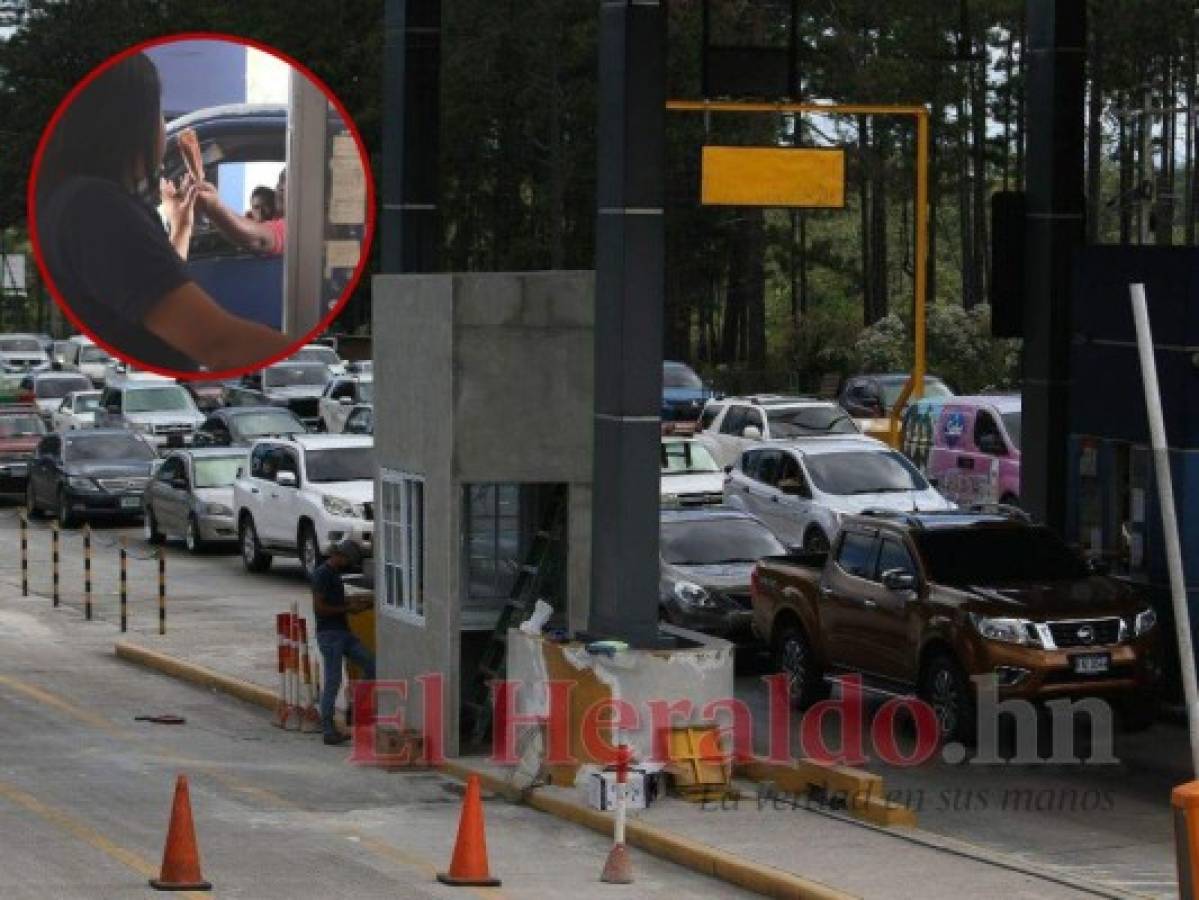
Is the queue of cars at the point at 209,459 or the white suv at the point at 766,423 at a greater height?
the white suv at the point at 766,423

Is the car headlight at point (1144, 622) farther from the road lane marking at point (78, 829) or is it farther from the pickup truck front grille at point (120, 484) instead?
the pickup truck front grille at point (120, 484)

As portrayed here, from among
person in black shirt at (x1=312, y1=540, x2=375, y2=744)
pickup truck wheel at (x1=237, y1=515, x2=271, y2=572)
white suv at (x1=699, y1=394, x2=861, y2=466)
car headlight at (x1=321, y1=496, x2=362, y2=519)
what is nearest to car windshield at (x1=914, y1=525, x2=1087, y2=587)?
person in black shirt at (x1=312, y1=540, x2=375, y2=744)

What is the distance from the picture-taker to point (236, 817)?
774 inches

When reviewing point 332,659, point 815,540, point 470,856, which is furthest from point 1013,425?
point 470,856

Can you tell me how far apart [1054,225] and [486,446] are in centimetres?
768

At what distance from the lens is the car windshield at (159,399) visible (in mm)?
59188

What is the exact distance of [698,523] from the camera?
30.5 metres

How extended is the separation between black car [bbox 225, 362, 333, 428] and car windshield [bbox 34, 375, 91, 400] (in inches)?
156

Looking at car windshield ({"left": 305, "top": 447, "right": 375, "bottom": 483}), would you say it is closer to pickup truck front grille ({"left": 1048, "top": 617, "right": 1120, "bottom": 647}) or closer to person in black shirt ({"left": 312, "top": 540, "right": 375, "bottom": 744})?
person in black shirt ({"left": 312, "top": 540, "right": 375, "bottom": 744})

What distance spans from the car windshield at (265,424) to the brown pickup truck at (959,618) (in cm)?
2727

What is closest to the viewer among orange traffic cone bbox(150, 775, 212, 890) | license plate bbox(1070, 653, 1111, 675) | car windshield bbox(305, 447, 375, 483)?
orange traffic cone bbox(150, 775, 212, 890)

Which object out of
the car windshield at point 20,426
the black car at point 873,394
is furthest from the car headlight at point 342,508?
the black car at point 873,394

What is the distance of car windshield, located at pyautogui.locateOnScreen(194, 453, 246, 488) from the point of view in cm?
4234

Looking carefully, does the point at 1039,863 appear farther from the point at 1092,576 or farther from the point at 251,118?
the point at 251,118
